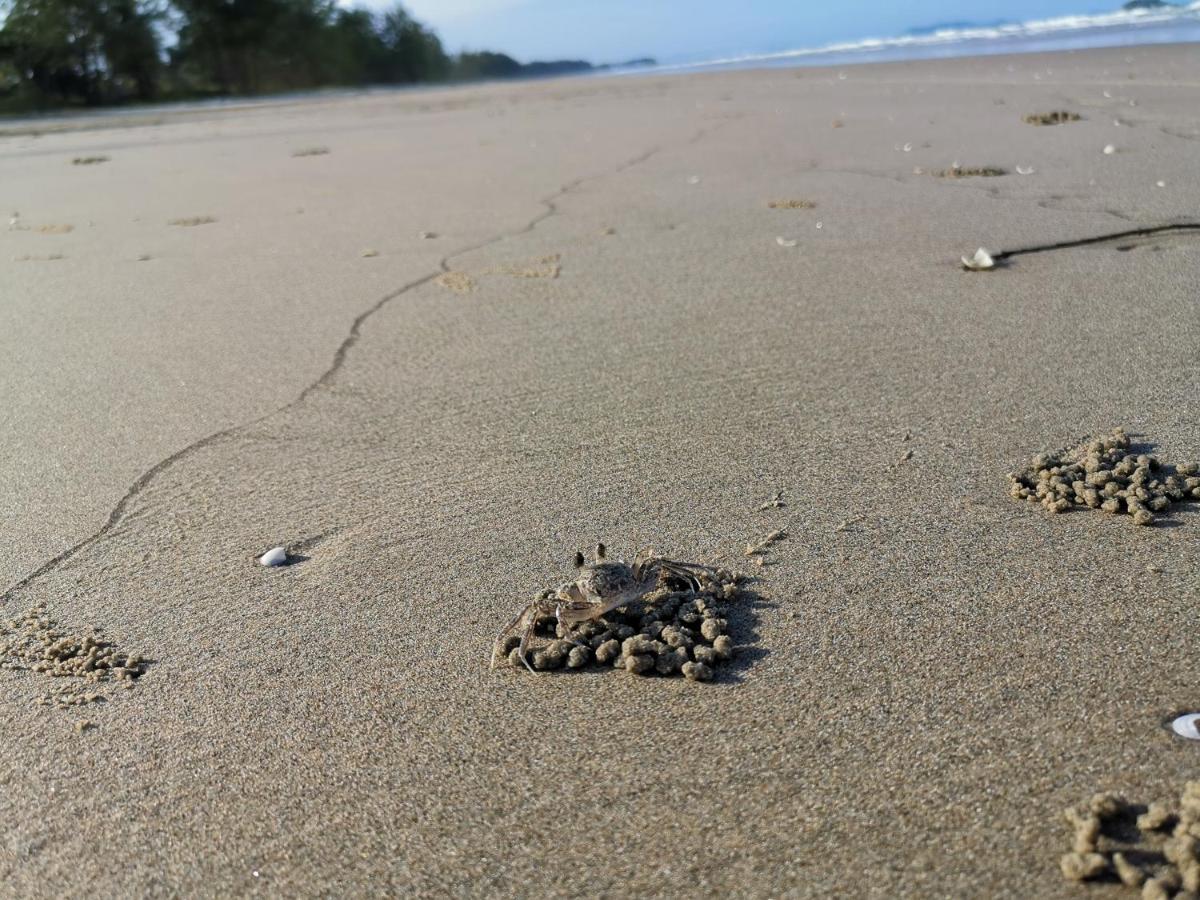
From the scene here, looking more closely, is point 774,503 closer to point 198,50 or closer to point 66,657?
point 66,657

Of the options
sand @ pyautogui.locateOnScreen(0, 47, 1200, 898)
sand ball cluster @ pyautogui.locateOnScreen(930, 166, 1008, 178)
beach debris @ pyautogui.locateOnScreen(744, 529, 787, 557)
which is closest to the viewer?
sand @ pyautogui.locateOnScreen(0, 47, 1200, 898)

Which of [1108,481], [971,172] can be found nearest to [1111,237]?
[971,172]

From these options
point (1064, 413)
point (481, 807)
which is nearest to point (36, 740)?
point (481, 807)

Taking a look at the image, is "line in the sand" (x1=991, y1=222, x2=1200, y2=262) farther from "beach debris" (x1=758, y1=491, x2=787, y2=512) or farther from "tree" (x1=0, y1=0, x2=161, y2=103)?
"tree" (x1=0, y1=0, x2=161, y2=103)

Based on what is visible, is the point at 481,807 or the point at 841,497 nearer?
the point at 481,807

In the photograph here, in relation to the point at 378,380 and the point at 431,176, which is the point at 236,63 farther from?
the point at 378,380

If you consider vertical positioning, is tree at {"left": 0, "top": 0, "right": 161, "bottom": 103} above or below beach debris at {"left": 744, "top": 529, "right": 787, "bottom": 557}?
above

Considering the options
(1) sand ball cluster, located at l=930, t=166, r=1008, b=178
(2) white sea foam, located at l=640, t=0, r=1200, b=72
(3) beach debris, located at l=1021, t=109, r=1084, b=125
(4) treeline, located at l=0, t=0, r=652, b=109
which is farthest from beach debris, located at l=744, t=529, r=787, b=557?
(4) treeline, located at l=0, t=0, r=652, b=109

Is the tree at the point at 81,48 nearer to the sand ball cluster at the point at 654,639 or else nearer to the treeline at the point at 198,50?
the treeline at the point at 198,50
